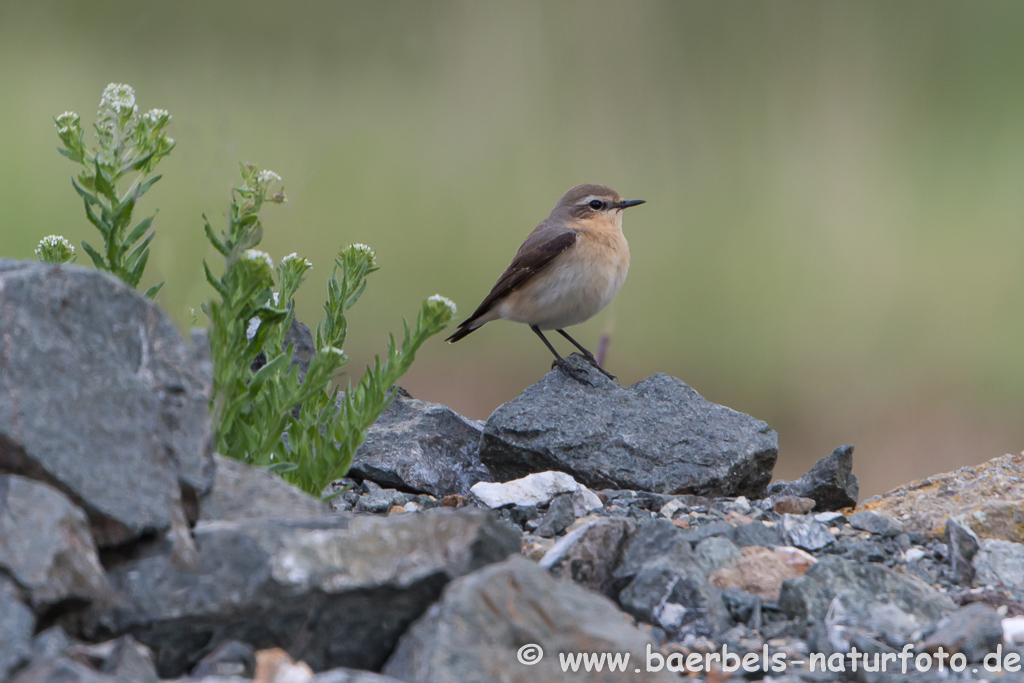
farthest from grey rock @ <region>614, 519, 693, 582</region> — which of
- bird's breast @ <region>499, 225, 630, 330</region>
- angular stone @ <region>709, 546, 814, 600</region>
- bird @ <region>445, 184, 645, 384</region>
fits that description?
bird's breast @ <region>499, 225, 630, 330</region>

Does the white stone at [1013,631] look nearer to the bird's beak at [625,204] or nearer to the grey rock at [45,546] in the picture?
the grey rock at [45,546]

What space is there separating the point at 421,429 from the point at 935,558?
2721 millimetres

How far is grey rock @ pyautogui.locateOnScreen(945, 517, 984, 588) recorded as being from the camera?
3242 millimetres

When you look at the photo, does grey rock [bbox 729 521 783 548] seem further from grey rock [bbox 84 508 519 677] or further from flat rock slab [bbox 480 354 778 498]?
grey rock [bbox 84 508 519 677]

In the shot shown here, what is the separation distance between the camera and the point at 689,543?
3.11 m

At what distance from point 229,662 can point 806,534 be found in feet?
7.18

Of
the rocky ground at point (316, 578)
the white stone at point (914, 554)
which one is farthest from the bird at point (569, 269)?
the rocky ground at point (316, 578)

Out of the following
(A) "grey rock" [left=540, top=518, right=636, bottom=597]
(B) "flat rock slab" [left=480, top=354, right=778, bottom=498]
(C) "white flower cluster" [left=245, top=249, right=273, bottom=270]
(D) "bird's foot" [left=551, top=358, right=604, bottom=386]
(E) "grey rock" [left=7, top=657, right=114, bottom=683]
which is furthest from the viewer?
(D) "bird's foot" [left=551, top=358, right=604, bottom=386]

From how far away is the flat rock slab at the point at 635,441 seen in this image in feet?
14.8

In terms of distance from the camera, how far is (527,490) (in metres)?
4.16

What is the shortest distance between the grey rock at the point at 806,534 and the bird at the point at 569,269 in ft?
8.64

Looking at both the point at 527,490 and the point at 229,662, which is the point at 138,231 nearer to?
the point at 229,662

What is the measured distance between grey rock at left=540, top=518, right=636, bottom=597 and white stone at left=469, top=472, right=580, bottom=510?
3.33 ft

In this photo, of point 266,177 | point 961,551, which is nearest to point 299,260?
point 266,177
